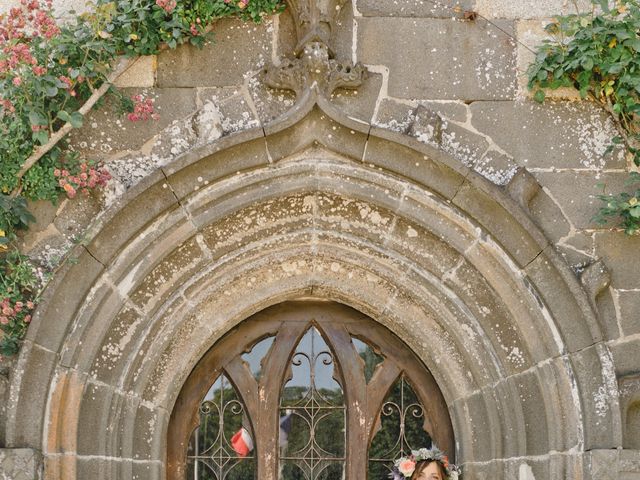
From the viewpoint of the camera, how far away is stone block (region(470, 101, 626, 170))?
19.0 ft

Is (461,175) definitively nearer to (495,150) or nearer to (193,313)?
(495,150)

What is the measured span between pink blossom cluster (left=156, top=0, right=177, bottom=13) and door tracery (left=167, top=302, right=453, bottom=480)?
5.47 ft

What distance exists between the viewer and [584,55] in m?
5.64

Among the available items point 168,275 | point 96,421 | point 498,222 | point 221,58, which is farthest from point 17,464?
point 498,222

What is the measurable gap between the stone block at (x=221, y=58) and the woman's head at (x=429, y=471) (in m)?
2.09

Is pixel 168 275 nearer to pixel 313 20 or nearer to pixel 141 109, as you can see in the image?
pixel 141 109

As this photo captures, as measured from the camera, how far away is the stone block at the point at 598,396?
5473 mm

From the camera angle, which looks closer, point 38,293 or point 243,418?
point 38,293

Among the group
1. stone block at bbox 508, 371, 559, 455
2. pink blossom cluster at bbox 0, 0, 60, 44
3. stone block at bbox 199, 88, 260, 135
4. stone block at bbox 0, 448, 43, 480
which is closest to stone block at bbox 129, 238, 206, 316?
stone block at bbox 199, 88, 260, 135

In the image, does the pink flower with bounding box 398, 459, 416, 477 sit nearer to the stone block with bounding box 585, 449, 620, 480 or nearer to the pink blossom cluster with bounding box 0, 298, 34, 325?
the stone block with bounding box 585, 449, 620, 480

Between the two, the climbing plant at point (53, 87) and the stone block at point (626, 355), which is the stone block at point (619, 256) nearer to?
the stone block at point (626, 355)

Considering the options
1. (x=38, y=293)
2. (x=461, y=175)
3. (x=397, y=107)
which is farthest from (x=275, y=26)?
(x=38, y=293)

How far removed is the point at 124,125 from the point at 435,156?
4.90 ft

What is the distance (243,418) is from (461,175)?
1733 millimetres
